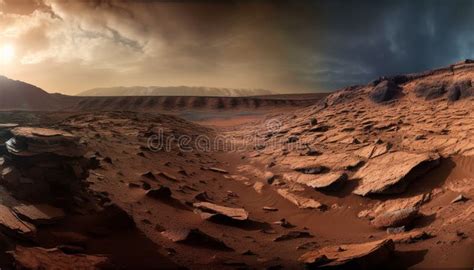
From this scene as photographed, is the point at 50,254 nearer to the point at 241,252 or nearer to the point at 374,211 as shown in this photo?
the point at 241,252

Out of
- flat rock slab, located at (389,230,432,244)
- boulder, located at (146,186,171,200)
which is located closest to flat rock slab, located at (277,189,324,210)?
flat rock slab, located at (389,230,432,244)

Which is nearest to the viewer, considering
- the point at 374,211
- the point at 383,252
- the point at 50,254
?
the point at 50,254

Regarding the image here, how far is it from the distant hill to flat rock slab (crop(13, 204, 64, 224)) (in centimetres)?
5677

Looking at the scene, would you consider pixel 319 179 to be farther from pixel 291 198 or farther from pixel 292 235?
pixel 292 235

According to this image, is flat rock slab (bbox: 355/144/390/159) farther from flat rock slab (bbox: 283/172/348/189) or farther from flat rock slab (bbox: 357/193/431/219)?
flat rock slab (bbox: 357/193/431/219)

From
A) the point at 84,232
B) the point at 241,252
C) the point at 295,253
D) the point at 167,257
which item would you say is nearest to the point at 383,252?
the point at 295,253

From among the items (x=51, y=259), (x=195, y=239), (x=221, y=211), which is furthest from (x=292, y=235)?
(x=51, y=259)

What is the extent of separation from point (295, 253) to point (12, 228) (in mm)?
5505

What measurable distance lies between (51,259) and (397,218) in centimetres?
762

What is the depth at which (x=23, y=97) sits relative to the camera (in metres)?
61.4

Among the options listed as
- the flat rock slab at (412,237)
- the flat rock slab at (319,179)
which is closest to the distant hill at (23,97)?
the flat rock slab at (319,179)

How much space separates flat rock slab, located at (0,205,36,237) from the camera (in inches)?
240

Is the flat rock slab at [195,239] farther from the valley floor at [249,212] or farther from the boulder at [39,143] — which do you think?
the boulder at [39,143]

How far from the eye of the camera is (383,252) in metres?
6.73
